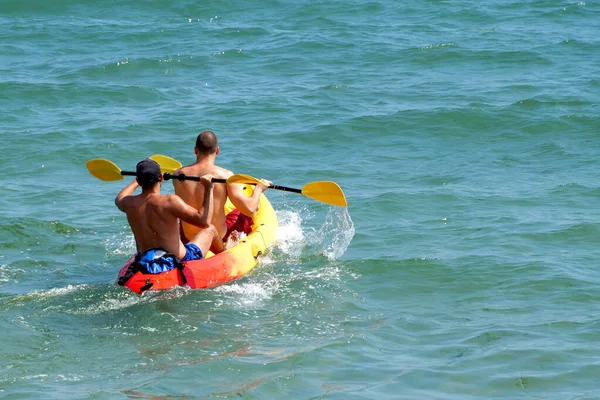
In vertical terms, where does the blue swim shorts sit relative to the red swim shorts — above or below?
above

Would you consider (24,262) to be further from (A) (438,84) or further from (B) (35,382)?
(A) (438,84)

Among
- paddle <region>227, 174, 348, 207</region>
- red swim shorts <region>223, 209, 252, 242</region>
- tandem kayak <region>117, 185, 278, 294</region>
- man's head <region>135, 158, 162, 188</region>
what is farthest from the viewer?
red swim shorts <region>223, 209, 252, 242</region>

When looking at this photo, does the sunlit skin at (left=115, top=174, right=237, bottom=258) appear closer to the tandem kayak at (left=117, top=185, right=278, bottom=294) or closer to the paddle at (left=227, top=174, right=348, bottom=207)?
the tandem kayak at (left=117, top=185, right=278, bottom=294)

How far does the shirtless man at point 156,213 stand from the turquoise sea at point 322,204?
1.30ft

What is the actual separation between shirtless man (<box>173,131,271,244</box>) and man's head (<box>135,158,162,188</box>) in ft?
1.79

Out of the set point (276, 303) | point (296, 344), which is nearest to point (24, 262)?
point (276, 303)

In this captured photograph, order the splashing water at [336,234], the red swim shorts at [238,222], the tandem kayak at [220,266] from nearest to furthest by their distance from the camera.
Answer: the tandem kayak at [220,266], the splashing water at [336,234], the red swim shorts at [238,222]

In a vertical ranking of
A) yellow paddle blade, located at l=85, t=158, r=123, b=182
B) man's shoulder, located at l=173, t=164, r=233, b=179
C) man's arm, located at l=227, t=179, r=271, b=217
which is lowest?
man's arm, located at l=227, t=179, r=271, b=217

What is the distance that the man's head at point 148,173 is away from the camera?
718cm

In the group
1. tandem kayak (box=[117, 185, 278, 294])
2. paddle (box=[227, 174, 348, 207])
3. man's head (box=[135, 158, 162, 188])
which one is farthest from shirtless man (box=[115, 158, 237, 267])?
paddle (box=[227, 174, 348, 207])

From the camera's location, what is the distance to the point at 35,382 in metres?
5.98

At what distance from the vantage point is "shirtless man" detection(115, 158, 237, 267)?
23.8 ft

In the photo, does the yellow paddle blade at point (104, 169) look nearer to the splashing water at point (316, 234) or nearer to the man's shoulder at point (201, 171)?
the man's shoulder at point (201, 171)

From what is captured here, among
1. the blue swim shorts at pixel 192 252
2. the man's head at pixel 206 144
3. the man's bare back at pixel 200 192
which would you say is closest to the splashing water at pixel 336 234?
the man's bare back at pixel 200 192
